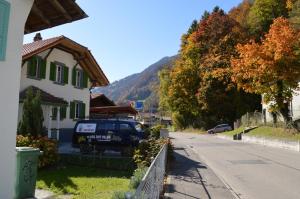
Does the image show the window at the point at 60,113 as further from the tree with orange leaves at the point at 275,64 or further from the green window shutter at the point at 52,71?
the tree with orange leaves at the point at 275,64

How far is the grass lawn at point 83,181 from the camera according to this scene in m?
10.6

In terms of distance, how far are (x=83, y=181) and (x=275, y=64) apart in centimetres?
2412

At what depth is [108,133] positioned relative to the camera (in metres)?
20.8

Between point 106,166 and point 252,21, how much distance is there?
57.2m

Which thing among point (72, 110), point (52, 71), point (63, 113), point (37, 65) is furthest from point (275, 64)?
point (37, 65)

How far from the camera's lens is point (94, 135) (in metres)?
20.8

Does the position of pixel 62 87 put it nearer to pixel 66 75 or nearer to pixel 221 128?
pixel 66 75

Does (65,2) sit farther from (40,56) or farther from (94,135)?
(40,56)

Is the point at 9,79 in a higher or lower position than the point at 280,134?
higher

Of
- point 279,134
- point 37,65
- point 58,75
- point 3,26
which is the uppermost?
point 37,65

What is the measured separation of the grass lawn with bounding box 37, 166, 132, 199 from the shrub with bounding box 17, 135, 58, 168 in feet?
1.09

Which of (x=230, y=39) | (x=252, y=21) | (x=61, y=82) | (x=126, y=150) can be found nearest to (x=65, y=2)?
(x=126, y=150)

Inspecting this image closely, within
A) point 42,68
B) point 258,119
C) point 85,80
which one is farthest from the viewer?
point 258,119

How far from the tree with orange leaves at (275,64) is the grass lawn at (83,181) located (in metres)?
21.5
